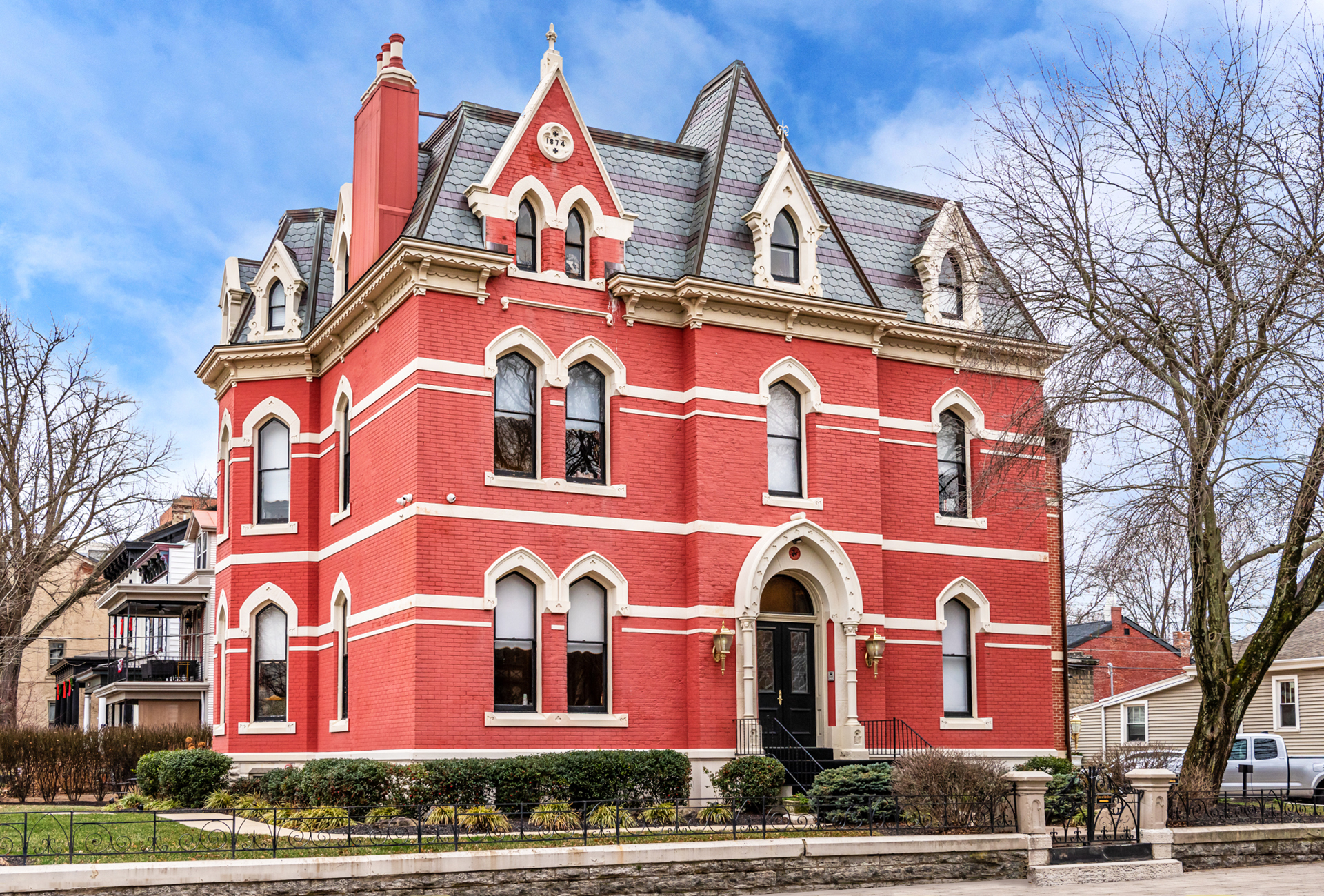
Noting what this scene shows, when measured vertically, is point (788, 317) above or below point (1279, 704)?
above

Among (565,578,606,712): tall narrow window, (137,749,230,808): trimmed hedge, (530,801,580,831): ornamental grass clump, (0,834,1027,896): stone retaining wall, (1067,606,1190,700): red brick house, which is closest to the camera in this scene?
(0,834,1027,896): stone retaining wall

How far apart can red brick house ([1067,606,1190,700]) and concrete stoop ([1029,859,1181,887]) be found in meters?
35.9

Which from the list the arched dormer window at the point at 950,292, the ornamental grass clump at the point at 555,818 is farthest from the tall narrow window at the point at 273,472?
the arched dormer window at the point at 950,292

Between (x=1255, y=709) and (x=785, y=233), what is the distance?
79.5 ft

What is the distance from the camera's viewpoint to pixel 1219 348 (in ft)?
66.3

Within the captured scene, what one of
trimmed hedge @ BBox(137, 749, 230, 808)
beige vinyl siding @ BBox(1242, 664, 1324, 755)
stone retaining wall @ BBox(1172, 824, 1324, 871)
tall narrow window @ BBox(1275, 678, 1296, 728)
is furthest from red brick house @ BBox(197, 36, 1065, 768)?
tall narrow window @ BBox(1275, 678, 1296, 728)

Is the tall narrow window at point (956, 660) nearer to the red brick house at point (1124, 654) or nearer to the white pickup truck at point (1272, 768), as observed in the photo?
the white pickup truck at point (1272, 768)

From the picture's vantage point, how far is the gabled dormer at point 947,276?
26844mm

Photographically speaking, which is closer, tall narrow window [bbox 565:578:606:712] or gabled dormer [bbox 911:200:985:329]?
tall narrow window [bbox 565:578:606:712]

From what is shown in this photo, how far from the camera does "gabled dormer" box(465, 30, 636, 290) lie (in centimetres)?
2272

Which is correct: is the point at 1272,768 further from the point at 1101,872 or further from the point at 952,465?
the point at 1101,872

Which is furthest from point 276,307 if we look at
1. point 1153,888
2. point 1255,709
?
point 1255,709

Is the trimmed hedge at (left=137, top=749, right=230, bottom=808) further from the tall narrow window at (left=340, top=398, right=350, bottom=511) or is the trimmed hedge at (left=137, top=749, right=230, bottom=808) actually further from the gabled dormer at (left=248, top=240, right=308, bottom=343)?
the gabled dormer at (left=248, top=240, right=308, bottom=343)

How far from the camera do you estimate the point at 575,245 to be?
23.6 metres
